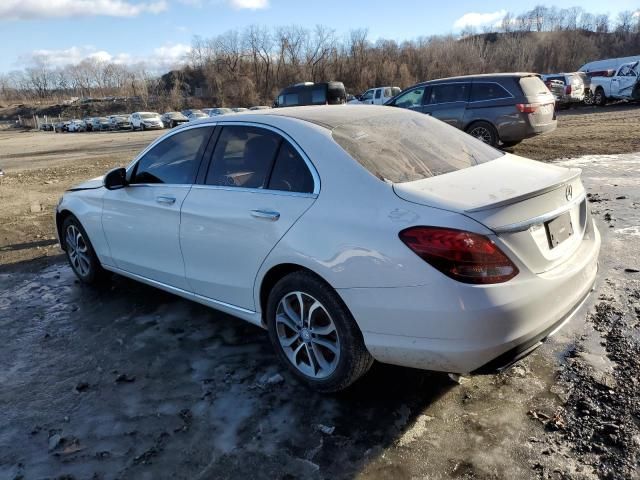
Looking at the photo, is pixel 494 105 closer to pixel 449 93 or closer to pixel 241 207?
pixel 449 93

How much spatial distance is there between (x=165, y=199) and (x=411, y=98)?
9963mm

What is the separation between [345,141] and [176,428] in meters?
1.91

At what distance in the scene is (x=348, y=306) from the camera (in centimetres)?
279

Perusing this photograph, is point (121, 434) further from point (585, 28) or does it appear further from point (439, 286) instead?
point (585, 28)

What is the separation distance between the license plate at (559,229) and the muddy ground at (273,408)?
90 cm

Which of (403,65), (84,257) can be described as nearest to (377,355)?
(84,257)

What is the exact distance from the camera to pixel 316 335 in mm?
3096

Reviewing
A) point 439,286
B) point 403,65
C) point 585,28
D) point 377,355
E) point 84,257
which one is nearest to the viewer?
point 439,286

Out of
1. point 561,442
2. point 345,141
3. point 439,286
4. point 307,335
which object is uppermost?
point 345,141

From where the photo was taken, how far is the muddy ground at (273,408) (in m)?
2.59

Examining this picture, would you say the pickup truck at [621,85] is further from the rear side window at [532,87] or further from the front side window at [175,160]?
the front side window at [175,160]

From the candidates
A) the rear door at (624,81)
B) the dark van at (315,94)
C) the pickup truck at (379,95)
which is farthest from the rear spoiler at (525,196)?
the pickup truck at (379,95)

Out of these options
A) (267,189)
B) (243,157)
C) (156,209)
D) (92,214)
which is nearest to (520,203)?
(267,189)

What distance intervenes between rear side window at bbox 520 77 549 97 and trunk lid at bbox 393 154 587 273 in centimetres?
881
